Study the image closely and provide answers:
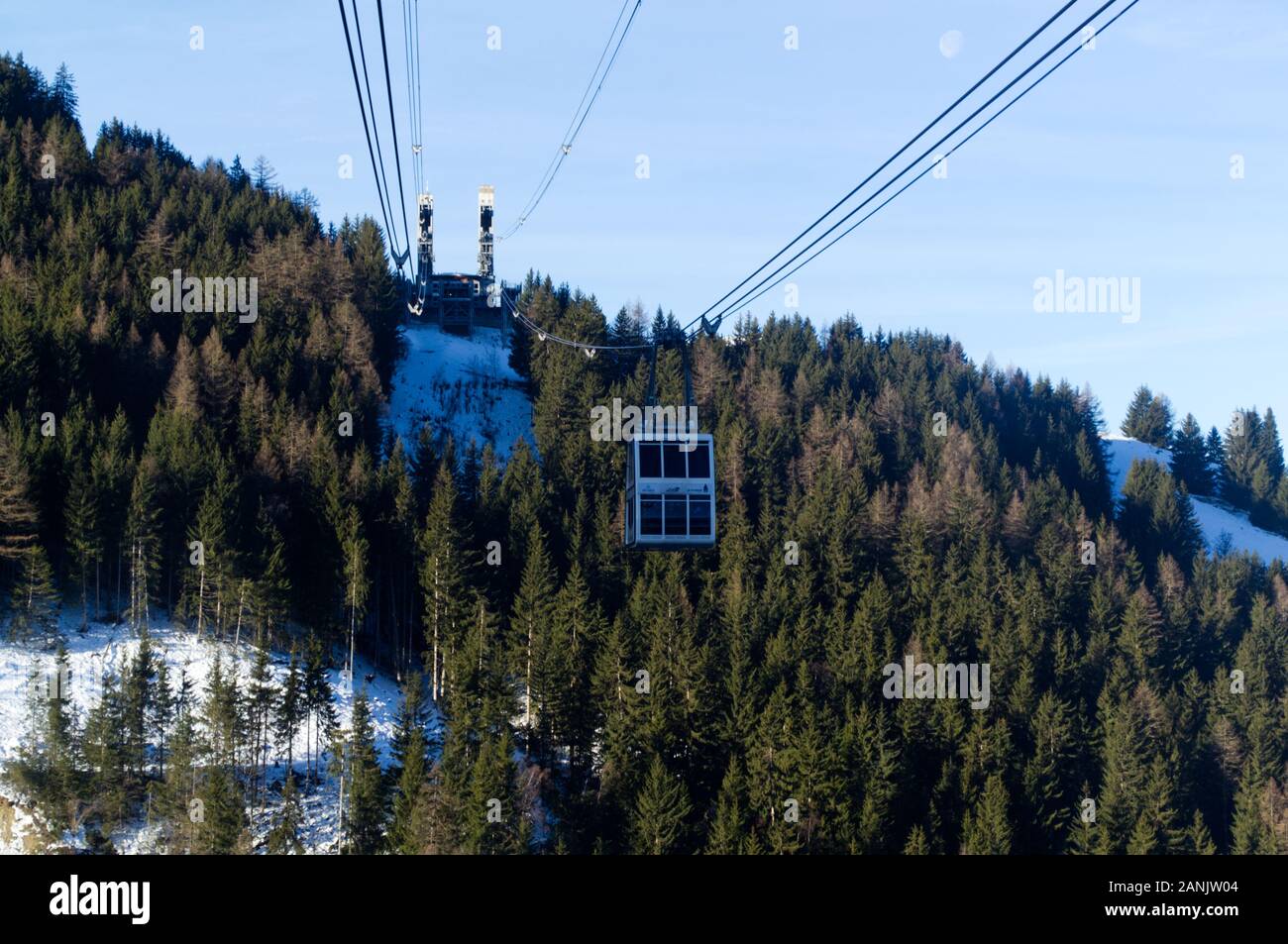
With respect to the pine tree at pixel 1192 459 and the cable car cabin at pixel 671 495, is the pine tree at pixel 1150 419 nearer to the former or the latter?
the pine tree at pixel 1192 459

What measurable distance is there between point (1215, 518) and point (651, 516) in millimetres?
151588

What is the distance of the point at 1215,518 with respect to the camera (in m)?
166

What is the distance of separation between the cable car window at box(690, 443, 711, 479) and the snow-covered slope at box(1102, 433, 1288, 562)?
421 feet

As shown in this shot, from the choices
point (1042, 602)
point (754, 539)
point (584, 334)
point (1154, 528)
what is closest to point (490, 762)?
point (754, 539)

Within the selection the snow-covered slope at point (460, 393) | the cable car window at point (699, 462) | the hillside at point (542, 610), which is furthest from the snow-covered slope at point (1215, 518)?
the cable car window at point (699, 462)

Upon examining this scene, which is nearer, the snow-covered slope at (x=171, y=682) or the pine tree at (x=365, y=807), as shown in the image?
the pine tree at (x=365, y=807)

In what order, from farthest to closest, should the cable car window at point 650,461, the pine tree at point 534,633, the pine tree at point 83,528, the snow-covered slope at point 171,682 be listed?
the pine tree at point 83,528
the pine tree at point 534,633
the snow-covered slope at point 171,682
the cable car window at point 650,461

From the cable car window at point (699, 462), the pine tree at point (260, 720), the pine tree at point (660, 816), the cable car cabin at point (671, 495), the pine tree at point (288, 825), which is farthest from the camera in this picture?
the pine tree at point (260, 720)

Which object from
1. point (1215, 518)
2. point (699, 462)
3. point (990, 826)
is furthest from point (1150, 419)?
point (699, 462)

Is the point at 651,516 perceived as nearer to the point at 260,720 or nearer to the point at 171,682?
the point at 260,720

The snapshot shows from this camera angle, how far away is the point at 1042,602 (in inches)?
3644

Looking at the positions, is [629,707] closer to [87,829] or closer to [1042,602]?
[87,829]

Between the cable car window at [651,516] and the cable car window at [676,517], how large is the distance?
180 millimetres

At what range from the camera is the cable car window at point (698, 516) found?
3075 centimetres
